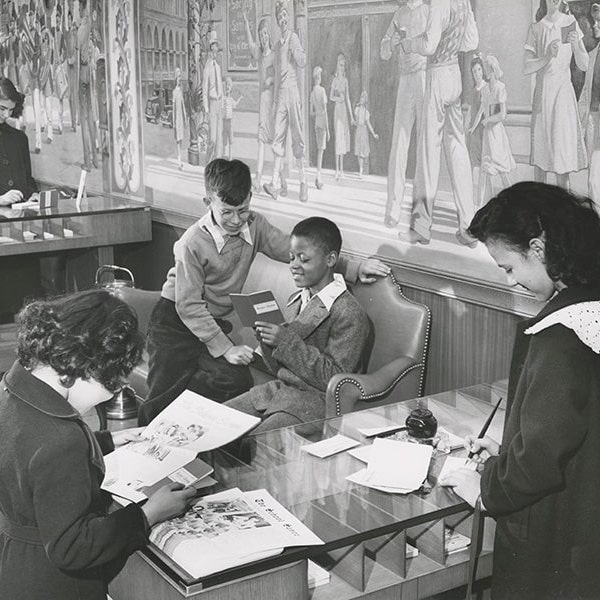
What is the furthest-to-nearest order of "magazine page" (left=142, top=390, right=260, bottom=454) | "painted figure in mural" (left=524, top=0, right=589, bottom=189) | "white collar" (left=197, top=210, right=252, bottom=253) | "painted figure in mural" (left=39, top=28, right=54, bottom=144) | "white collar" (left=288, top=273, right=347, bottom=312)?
"painted figure in mural" (left=39, top=28, right=54, bottom=144)
"white collar" (left=197, top=210, right=252, bottom=253)
"white collar" (left=288, top=273, right=347, bottom=312)
"painted figure in mural" (left=524, top=0, right=589, bottom=189)
"magazine page" (left=142, top=390, right=260, bottom=454)

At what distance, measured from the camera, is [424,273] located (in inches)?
191

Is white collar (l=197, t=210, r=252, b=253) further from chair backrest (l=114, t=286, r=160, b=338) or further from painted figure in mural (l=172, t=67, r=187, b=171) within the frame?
painted figure in mural (l=172, t=67, r=187, b=171)

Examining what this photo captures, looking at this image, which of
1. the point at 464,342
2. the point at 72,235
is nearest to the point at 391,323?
the point at 464,342

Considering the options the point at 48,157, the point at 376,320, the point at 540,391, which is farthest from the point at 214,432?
the point at 48,157

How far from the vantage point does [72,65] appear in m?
8.65

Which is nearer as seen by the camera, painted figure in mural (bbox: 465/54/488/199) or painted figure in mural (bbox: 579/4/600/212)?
painted figure in mural (bbox: 579/4/600/212)

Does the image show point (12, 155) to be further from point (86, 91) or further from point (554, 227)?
point (554, 227)

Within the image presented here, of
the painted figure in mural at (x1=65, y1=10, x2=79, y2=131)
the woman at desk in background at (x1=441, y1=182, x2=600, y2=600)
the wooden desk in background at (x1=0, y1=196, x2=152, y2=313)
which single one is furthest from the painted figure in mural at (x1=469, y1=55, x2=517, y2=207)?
the painted figure in mural at (x1=65, y1=10, x2=79, y2=131)

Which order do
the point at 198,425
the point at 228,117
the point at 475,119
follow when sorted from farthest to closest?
the point at 228,117 → the point at 475,119 → the point at 198,425

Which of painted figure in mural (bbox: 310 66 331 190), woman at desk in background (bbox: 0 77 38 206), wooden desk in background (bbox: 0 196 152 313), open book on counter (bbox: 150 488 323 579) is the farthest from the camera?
woman at desk in background (bbox: 0 77 38 206)

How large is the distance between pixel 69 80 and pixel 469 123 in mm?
5311

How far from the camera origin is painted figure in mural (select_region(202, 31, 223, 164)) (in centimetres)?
638

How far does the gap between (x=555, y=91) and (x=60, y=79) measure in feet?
19.9

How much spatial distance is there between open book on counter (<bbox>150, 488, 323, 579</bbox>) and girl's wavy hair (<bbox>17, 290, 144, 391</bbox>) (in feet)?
1.60
